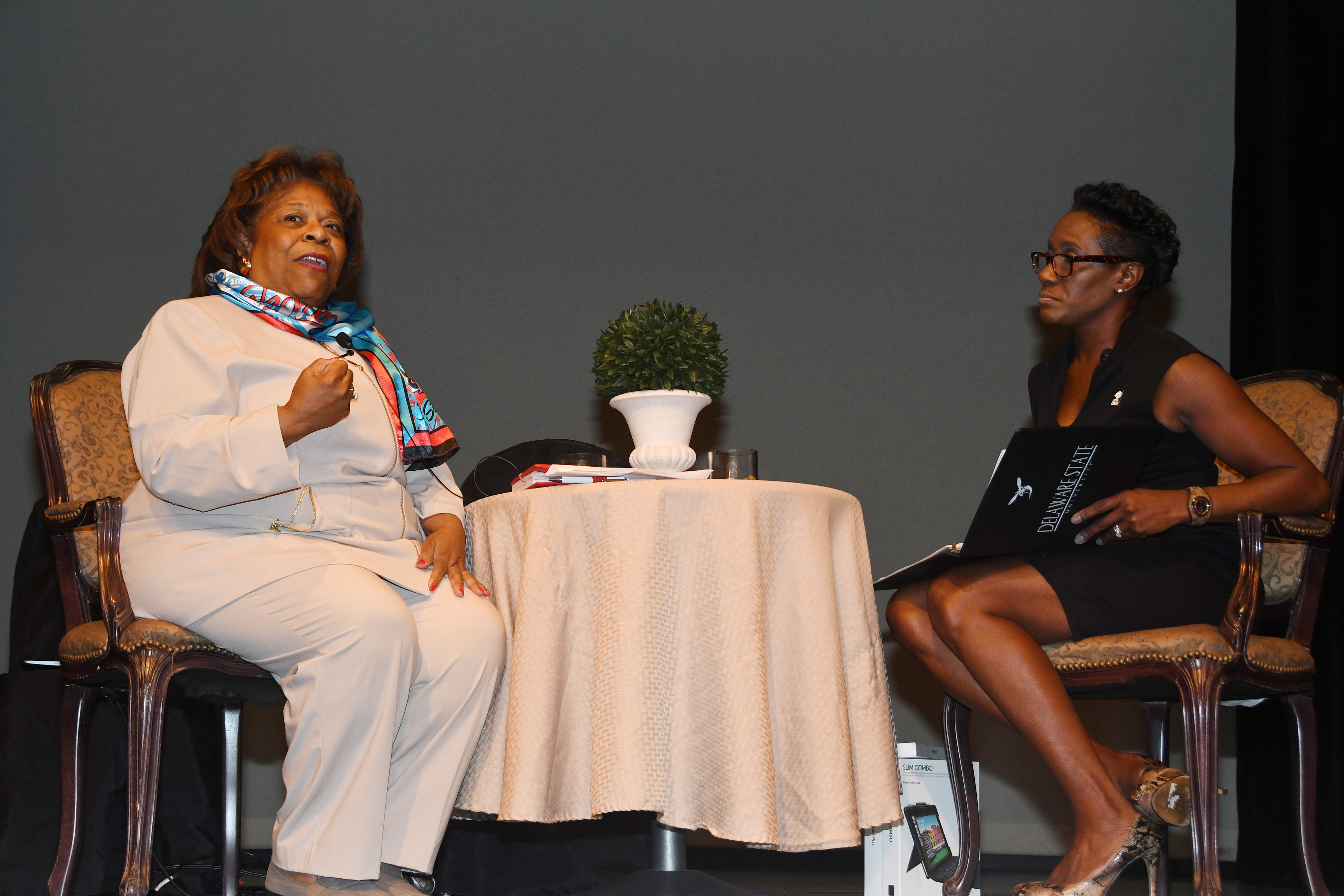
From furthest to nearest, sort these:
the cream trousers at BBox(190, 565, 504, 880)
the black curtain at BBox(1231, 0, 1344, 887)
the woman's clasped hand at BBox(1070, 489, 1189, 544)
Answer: the black curtain at BBox(1231, 0, 1344, 887)
the woman's clasped hand at BBox(1070, 489, 1189, 544)
the cream trousers at BBox(190, 565, 504, 880)

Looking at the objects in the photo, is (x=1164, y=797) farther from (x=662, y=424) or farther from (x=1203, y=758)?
(x=662, y=424)

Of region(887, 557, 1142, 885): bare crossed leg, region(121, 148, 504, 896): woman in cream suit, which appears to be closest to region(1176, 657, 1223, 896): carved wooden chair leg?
region(887, 557, 1142, 885): bare crossed leg

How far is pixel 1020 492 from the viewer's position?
2006 millimetres

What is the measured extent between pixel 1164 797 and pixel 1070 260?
121 centimetres

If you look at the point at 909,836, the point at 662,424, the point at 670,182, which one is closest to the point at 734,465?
the point at 662,424

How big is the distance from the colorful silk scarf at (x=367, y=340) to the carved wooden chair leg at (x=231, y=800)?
701 mm

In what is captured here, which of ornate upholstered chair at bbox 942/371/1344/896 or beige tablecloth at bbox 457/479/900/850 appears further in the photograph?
ornate upholstered chair at bbox 942/371/1344/896

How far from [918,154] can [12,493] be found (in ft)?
11.3

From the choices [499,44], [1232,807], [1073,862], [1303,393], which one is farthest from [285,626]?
[1232,807]

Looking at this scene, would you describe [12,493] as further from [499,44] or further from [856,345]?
[856,345]

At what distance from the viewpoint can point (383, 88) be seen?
12.8 feet

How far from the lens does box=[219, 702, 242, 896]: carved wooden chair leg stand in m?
2.29

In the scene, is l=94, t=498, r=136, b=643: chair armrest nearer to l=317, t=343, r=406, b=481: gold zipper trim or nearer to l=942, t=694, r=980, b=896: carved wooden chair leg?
l=317, t=343, r=406, b=481: gold zipper trim

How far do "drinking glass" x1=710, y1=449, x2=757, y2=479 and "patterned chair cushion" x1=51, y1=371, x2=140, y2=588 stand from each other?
1262mm
